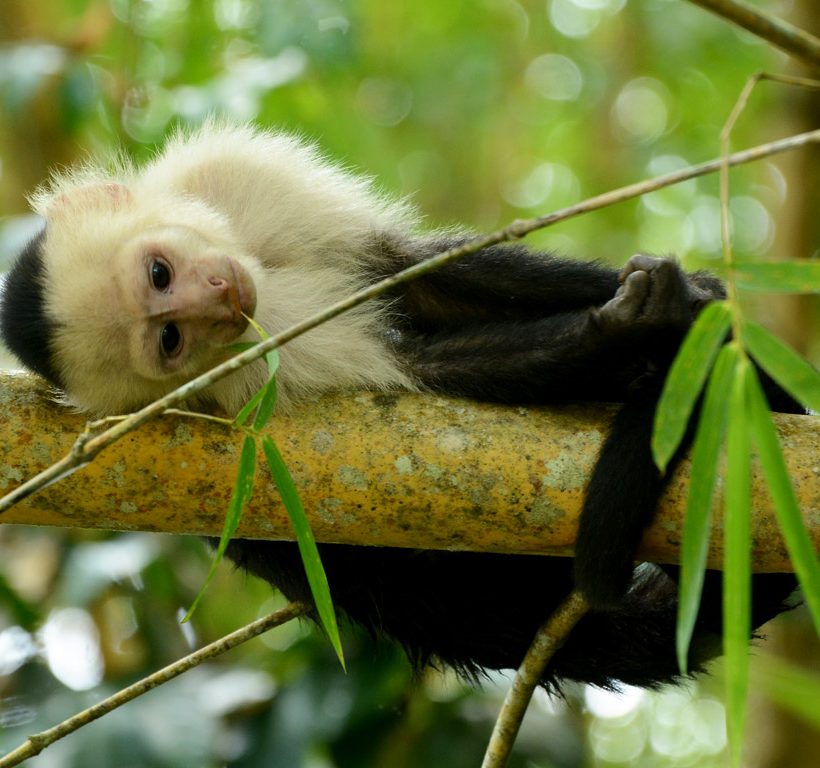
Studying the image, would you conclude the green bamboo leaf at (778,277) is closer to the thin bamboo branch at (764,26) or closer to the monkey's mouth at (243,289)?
the thin bamboo branch at (764,26)

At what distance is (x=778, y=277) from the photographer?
135 cm

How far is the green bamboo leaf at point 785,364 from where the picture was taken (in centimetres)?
132

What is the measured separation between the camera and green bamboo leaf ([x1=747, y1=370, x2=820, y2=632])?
129 cm

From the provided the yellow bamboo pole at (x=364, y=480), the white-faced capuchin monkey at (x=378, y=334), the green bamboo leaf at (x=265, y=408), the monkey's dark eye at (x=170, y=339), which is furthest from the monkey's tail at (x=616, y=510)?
the monkey's dark eye at (x=170, y=339)

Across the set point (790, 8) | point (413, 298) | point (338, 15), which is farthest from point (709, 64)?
point (413, 298)

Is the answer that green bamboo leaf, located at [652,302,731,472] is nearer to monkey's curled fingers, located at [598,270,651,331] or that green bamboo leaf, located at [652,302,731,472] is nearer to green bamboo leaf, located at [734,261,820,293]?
green bamboo leaf, located at [734,261,820,293]

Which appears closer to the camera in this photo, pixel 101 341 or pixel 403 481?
pixel 403 481

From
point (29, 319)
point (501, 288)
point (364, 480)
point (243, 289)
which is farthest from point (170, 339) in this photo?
point (501, 288)

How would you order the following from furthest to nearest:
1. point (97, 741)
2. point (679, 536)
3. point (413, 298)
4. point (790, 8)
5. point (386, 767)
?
1. point (790, 8)
2. point (386, 767)
3. point (97, 741)
4. point (413, 298)
5. point (679, 536)

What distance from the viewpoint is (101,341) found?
2449mm

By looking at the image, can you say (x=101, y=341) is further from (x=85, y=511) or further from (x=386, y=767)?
(x=386, y=767)

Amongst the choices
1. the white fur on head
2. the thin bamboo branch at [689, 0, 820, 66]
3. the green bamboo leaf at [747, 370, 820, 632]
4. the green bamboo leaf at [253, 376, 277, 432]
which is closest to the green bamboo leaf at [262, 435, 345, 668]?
the green bamboo leaf at [253, 376, 277, 432]

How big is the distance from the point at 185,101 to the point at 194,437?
1941 mm

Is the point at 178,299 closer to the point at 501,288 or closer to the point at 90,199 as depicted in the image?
the point at 90,199
